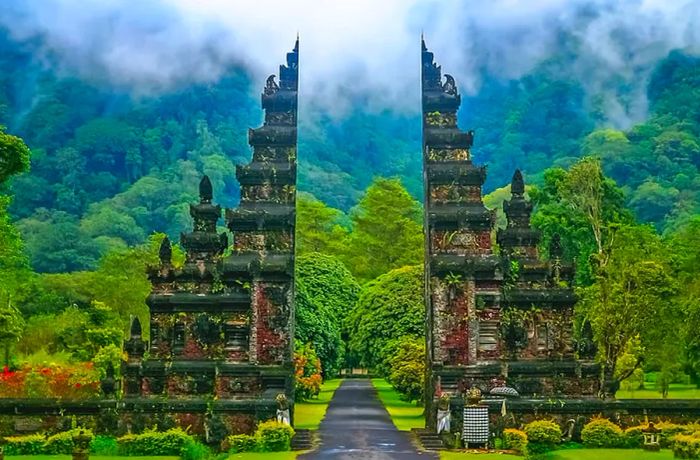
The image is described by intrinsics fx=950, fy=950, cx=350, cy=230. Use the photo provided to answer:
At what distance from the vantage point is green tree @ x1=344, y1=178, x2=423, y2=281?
83500 millimetres

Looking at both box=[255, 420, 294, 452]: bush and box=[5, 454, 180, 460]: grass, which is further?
box=[255, 420, 294, 452]: bush

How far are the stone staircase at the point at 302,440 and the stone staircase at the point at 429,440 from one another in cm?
341

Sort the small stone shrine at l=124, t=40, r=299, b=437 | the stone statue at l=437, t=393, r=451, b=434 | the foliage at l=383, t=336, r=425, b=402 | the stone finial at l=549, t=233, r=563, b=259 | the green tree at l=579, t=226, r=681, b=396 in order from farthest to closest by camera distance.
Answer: the stone finial at l=549, t=233, r=563, b=259
the green tree at l=579, t=226, r=681, b=396
the foliage at l=383, t=336, r=425, b=402
the small stone shrine at l=124, t=40, r=299, b=437
the stone statue at l=437, t=393, r=451, b=434

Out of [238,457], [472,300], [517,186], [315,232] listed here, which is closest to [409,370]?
[472,300]

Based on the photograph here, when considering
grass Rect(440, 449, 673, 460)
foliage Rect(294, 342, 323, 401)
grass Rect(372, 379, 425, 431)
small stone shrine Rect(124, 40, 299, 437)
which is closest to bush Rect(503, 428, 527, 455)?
grass Rect(440, 449, 673, 460)

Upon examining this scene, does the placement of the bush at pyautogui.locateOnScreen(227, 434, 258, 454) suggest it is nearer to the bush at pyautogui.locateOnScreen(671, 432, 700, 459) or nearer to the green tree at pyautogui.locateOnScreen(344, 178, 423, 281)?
the bush at pyautogui.locateOnScreen(671, 432, 700, 459)

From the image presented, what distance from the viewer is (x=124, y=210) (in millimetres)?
122312

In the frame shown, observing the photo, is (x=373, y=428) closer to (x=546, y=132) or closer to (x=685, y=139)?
(x=685, y=139)

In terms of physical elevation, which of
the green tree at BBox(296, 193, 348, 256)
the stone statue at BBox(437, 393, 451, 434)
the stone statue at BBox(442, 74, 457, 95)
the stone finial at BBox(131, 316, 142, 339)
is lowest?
the stone statue at BBox(437, 393, 451, 434)

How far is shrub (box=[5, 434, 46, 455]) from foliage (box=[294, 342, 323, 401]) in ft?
59.5

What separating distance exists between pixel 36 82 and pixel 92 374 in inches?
4365

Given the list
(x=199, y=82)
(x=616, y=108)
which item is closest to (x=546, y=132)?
(x=616, y=108)

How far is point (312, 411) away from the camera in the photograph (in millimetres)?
43219

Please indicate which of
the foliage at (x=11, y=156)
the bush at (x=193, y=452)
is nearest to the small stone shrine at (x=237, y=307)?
the bush at (x=193, y=452)
